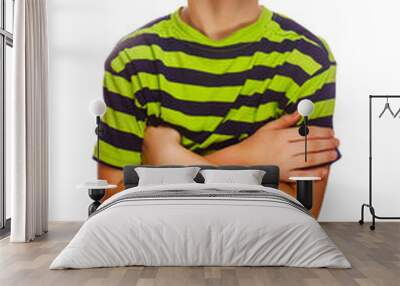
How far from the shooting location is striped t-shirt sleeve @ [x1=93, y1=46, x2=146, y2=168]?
22.8 ft

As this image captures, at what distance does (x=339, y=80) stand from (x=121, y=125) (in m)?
2.80

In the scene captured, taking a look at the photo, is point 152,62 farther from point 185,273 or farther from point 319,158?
point 185,273

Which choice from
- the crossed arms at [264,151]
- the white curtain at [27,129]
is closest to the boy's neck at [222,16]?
the crossed arms at [264,151]

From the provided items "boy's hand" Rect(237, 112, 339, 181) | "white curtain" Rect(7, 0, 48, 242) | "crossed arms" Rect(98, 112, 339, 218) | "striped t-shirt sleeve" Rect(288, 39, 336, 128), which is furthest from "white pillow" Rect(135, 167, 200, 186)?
"striped t-shirt sleeve" Rect(288, 39, 336, 128)

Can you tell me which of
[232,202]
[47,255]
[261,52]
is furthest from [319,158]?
[47,255]

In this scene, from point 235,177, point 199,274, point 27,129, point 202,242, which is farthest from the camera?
point 235,177

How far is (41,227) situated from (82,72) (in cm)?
211

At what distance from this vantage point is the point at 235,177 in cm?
621

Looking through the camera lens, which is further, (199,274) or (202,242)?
(202,242)

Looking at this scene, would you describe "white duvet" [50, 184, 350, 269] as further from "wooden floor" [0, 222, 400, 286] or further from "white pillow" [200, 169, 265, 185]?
"white pillow" [200, 169, 265, 185]

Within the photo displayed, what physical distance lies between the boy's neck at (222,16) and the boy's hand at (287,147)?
51.3 inches

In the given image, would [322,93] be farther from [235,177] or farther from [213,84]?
[235,177]

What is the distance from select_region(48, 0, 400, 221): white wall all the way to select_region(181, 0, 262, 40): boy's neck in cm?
25

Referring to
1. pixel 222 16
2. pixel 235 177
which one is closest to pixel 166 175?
pixel 235 177
